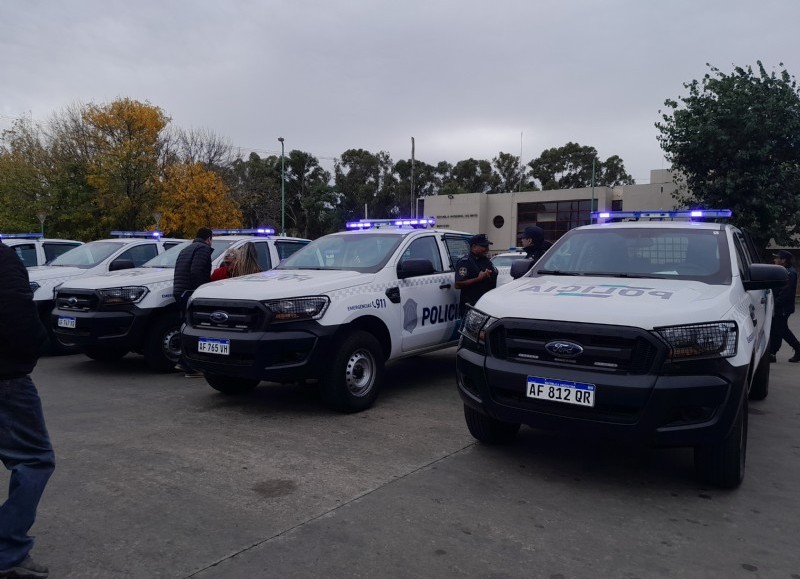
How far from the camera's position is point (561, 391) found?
392 cm

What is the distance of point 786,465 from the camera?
4.71 metres

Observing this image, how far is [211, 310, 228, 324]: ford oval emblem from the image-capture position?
19.0 ft

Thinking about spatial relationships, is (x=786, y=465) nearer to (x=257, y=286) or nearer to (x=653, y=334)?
(x=653, y=334)

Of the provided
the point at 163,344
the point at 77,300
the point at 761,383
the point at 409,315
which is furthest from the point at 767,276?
the point at 77,300

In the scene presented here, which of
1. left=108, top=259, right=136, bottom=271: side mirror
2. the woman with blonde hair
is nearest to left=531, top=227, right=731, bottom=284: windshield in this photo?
the woman with blonde hair

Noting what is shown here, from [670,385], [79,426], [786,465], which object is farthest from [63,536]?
[786,465]

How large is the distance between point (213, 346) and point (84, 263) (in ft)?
18.0

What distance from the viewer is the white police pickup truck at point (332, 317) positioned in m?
5.58

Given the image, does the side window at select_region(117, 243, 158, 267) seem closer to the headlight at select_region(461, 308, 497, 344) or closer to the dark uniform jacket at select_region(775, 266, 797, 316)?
the headlight at select_region(461, 308, 497, 344)

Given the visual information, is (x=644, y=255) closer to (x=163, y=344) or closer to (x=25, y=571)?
(x=25, y=571)

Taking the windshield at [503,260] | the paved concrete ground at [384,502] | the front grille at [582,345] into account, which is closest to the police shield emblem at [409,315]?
the paved concrete ground at [384,502]

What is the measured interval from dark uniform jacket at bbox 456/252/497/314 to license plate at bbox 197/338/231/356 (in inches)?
109

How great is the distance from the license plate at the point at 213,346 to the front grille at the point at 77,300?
2.47m

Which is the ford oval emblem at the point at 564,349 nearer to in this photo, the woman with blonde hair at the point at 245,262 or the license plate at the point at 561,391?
the license plate at the point at 561,391
